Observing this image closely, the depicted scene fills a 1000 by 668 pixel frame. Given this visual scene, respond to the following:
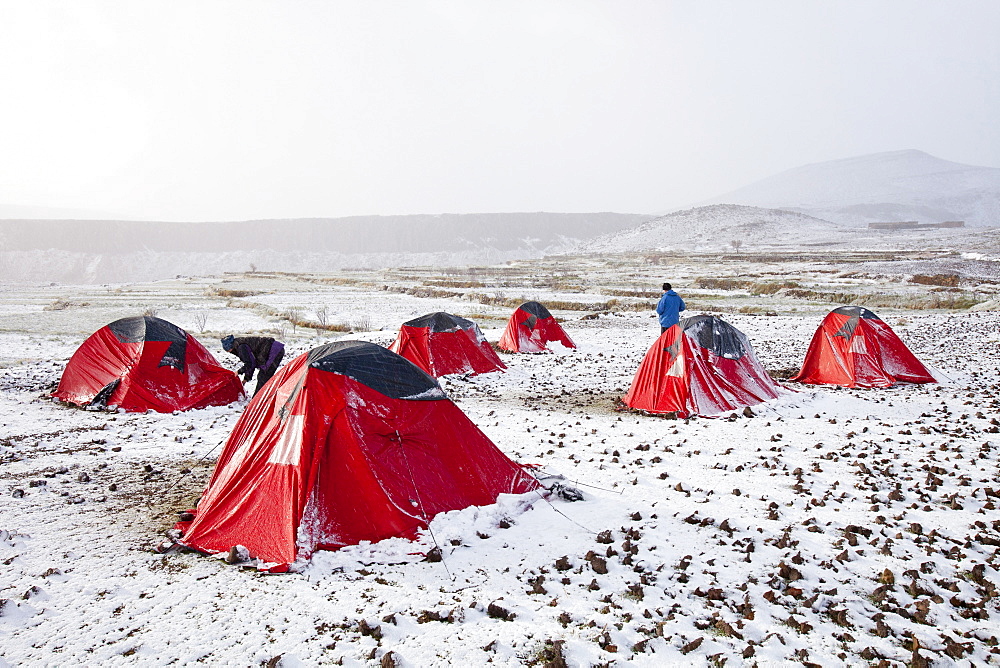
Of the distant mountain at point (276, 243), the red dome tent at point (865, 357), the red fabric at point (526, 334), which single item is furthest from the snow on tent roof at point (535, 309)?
the distant mountain at point (276, 243)

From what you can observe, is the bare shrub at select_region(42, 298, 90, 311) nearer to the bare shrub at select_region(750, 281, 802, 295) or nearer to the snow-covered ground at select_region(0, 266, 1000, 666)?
the snow-covered ground at select_region(0, 266, 1000, 666)

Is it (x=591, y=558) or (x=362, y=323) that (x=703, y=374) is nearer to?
(x=591, y=558)

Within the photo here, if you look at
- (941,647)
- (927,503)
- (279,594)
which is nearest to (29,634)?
(279,594)

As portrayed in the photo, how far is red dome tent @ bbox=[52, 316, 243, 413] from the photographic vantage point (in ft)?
39.9

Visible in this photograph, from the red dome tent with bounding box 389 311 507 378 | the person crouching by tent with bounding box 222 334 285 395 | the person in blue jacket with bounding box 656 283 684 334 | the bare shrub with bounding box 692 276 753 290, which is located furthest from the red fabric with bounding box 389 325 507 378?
the bare shrub with bounding box 692 276 753 290

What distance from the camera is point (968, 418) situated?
33.3ft

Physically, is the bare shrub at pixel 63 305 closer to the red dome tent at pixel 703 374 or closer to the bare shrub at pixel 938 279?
the red dome tent at pixel 703 374

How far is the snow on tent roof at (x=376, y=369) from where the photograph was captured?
261 inches

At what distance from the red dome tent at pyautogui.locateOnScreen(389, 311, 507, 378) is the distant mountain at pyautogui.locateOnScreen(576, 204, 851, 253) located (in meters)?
92.2

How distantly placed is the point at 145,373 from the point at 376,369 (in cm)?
824

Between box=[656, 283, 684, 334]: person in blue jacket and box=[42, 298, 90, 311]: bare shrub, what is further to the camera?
box=[42, 298, 90, 311]: bare shrub

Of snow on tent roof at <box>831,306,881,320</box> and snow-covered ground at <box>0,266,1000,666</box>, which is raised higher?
snow on tent roof at <box>831,306,881,320</box>

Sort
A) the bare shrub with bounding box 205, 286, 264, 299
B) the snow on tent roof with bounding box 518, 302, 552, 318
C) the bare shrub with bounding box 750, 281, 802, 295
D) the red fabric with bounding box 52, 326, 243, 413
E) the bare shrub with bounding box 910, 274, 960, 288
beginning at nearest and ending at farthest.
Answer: the red fabric with bounding box 52, 326, 243, 413 → the snow on tent roof with bounding box 518, 302, 552, 318 → the bare shrub with bounding box 910, 274, 960, 288 → the bare shrub with bounding box 750, 281, 802, 295 → the bare shrub with bounding box 205, 286, 264, 299

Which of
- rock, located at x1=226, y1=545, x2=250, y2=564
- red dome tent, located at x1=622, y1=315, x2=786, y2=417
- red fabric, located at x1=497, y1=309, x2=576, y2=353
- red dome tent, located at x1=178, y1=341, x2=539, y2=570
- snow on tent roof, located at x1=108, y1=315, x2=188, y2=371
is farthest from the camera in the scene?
red fabric, located at x1=497, y1=309, x2=576, y2=353
